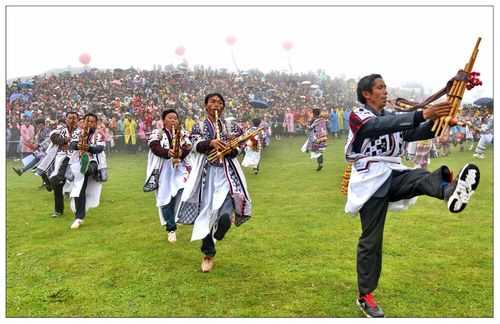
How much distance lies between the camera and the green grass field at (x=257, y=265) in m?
4.68

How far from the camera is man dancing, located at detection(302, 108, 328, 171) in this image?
1470cm

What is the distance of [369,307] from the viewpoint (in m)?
4.33

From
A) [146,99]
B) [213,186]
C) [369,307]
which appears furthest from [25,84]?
[369,307]

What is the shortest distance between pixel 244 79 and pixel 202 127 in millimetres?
30802

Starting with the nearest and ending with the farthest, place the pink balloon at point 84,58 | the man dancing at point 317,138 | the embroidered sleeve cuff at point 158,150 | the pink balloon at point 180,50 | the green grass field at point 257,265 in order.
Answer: the green grass field at point 257,265
the embroidered sleeve cuff at point 158,150
the man dancing at point 317,138
the pink balloon at point 84,58
the pink balloon at point 180,50

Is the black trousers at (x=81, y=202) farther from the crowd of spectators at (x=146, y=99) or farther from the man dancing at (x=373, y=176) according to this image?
the crowd of spectators at (x=146, y=99)

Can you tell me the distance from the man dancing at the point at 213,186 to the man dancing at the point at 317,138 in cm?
900

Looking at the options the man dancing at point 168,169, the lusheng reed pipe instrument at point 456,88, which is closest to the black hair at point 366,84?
the lusheng reed pipe instrument at point 456,88

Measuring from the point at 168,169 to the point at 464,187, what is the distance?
15.7 feet

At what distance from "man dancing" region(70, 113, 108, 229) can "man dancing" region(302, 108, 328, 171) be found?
7.60 metres

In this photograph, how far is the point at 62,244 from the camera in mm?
7145

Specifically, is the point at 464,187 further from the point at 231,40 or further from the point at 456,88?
the point at 231,40

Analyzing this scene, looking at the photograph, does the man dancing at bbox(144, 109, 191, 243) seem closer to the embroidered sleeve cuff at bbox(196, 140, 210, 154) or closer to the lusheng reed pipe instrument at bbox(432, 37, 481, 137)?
the embroidered sleeve cuff at bbox(196, 140, 210, 154)

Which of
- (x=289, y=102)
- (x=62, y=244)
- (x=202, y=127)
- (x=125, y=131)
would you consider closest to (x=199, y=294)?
(x=202, y=127)
